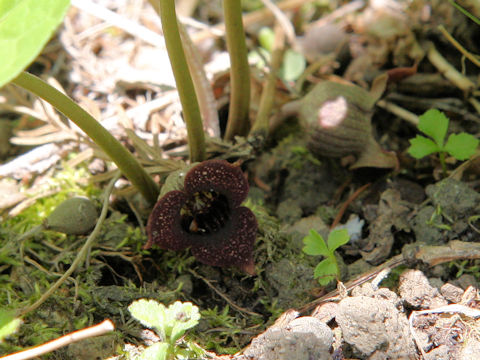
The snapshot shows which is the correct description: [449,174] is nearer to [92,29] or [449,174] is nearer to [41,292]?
[41,292]

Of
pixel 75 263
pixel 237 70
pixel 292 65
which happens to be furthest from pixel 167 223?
pixel 292 65

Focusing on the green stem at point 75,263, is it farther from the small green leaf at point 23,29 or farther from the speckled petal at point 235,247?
the small green leaf at point 23,29

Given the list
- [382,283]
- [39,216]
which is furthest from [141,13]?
[382,283]

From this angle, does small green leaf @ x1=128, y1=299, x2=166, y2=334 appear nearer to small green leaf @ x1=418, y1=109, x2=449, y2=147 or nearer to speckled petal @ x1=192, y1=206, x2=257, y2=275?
speckled petal @ x1=192, y1=206, x2=257, y2=275

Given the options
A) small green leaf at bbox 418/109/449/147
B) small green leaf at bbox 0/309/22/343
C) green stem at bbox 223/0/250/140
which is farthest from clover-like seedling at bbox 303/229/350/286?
small green leaf at bbox 0/309/22/343

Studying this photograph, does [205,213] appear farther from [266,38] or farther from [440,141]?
[266,38]
